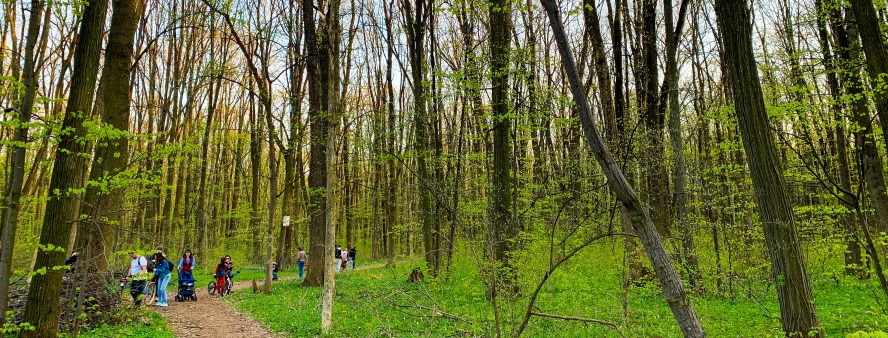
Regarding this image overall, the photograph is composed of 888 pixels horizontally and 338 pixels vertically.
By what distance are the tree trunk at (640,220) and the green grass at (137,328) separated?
7.05 meters

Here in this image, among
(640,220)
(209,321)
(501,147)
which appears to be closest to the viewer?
(640,220)

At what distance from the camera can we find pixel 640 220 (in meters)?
3.05

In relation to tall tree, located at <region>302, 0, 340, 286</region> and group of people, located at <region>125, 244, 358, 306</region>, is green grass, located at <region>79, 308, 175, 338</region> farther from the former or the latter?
tall tree, located at <region>302, 0, 340, 286</region>

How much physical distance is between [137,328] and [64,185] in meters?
3.95

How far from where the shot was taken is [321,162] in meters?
14.0

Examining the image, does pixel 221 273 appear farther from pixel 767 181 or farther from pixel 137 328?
pixel 767 181

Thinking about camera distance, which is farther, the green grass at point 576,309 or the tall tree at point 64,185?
the green grass at point 576,309

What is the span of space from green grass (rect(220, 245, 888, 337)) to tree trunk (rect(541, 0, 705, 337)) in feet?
7.79

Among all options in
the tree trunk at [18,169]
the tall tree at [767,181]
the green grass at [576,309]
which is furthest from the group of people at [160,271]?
the tall tree at [767,181]

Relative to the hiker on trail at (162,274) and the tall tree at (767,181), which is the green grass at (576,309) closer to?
the tall tree at (767,181)

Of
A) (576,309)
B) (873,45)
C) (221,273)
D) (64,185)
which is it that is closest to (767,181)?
(873,45)

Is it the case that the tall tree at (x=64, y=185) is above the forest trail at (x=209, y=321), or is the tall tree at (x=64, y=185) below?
above

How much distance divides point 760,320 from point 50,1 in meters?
10.5

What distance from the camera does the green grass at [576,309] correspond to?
21.7 ft
